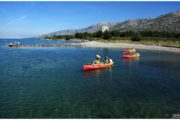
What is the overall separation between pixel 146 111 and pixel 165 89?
1012 centimetres

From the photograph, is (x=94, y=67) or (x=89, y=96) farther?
(x=94, y=67)

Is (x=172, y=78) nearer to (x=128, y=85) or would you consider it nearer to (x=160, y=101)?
(x=128, y=85)

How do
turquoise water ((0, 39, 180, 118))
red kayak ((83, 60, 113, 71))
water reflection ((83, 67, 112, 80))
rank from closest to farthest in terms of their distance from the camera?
turquoise water ((0, 39, 180, 118))
water reflection ((83, 67, 112, 80))
red kayak ((83, 60, 113, 71))

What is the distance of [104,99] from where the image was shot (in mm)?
26281

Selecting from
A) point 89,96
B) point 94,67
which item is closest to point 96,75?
point 94,67

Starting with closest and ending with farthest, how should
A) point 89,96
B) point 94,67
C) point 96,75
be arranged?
point 89,96
point 96,75
point 94,67

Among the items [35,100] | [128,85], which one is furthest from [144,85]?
[35,100]

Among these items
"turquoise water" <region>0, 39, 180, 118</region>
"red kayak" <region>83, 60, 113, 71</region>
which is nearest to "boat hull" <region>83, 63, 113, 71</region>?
"red kayak" <region>83, 60, 113, 71</region>

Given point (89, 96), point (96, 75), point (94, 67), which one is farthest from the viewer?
point (94, 67)

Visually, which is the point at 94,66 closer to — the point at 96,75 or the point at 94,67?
the point at 94,67

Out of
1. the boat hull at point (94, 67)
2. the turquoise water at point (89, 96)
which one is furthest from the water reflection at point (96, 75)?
the boat hull at point (94, 67)

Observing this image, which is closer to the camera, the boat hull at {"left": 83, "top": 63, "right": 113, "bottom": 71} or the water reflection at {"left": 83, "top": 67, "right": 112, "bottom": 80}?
the water reflection at {"left": 83, "top": 67, "right": 112, "bottom": 80}

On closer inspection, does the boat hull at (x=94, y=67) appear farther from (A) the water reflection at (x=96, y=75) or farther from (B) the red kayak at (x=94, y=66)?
(A) the water reflection at (x=96, y=75)

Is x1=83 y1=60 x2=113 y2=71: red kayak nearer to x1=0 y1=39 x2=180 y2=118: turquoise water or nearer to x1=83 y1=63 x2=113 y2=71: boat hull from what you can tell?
x1=83 y1=63 x2=113 y2=71: boat hull
